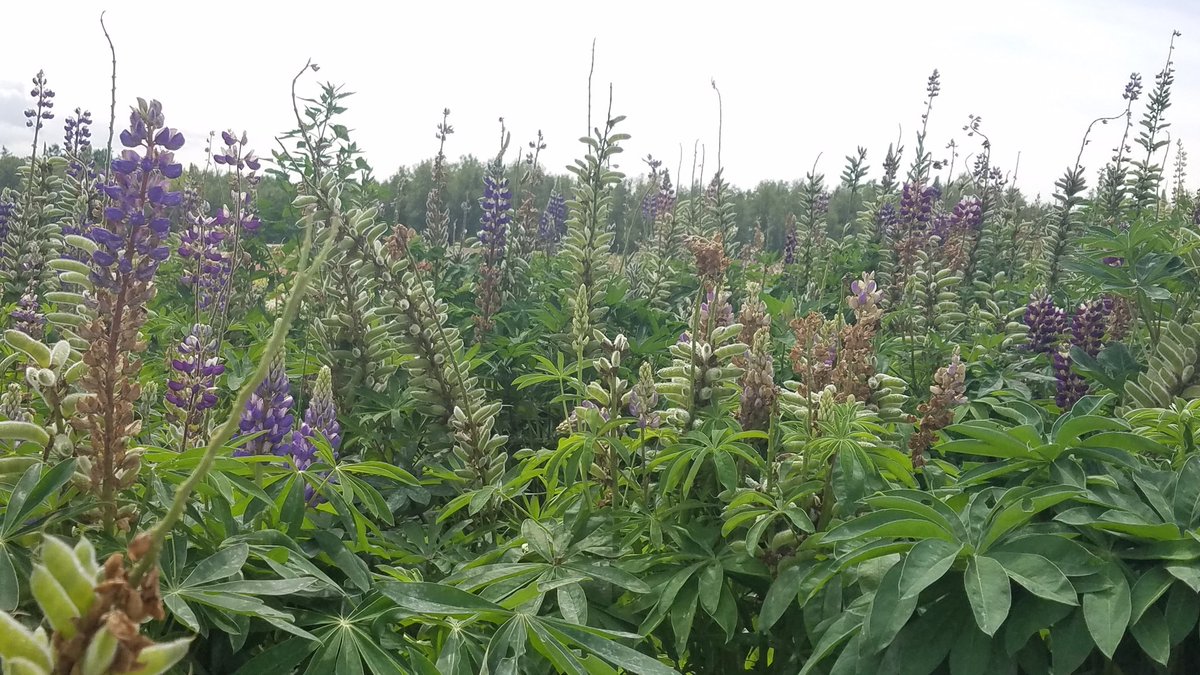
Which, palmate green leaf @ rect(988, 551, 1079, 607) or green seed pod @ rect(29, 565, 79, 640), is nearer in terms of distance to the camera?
green seed pod @ rect(29, 565, 79, 640)

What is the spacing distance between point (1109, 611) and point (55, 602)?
1393 millimetres

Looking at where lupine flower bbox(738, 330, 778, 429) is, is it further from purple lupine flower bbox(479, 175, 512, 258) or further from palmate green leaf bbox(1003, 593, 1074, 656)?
purple lupine flower bbox(479, 175, 512, 258)

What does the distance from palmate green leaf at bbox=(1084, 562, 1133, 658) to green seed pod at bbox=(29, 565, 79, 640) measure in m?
1.28

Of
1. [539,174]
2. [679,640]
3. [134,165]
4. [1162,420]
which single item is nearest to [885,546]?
[679,640]

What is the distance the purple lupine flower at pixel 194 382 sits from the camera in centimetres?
214

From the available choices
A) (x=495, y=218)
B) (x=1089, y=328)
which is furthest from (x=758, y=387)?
(x=495, y=218)

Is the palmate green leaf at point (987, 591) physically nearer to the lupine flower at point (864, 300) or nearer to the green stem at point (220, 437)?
the lupine flower at point (864, 300)

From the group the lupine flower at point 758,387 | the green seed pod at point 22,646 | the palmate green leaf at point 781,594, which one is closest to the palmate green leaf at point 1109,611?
the palmate green leaf at point 781,594

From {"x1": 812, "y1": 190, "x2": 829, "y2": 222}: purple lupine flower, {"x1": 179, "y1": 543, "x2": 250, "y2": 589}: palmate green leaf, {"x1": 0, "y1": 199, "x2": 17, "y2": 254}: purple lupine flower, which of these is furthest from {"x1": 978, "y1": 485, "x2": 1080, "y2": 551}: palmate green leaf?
{"x1": 0, "y1": 199, "x2": 17, "y2": 254}: purple lupine flower

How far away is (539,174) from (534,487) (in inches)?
222

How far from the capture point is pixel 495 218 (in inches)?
196

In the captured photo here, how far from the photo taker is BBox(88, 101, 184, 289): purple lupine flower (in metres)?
1.60

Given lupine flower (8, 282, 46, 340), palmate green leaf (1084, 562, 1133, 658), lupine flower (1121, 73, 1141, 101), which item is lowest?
palmate green leaf (1084, 562, 1133, 658)

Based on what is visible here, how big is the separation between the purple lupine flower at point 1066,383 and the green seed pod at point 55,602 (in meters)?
3.06
